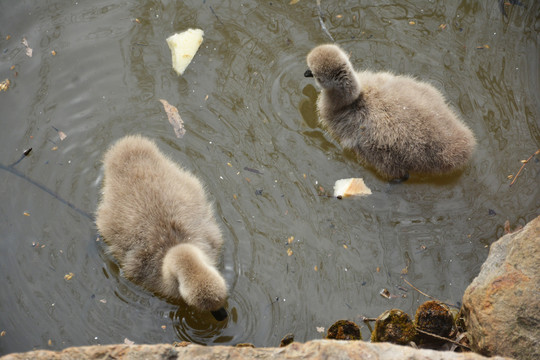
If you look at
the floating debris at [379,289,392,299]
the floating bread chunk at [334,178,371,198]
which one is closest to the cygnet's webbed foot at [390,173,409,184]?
the floating bread chunk at [334,178,371,198]

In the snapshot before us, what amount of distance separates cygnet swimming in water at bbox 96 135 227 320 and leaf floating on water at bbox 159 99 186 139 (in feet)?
1.54

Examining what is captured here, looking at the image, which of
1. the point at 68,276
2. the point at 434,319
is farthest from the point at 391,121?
the point at 68,276

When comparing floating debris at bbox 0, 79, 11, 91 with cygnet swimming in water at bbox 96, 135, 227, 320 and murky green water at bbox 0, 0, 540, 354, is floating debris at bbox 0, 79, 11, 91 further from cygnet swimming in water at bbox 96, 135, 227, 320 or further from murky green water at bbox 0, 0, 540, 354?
cygnet swimming in water at bbox 96, 135, 227, 320

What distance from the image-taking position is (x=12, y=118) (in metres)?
4.64

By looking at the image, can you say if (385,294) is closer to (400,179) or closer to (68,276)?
(400,179)

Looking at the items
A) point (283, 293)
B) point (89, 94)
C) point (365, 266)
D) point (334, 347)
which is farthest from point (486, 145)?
point (89, 94)

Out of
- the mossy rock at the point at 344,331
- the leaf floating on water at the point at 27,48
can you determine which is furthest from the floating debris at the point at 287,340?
the leaf floating on water at the point at 27,48

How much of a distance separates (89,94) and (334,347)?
3.05 m

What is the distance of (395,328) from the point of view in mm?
3631

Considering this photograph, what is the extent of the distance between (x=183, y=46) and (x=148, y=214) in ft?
5.75

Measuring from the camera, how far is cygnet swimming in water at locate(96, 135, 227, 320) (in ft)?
12.5

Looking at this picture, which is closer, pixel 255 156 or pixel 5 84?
pixel 255 156

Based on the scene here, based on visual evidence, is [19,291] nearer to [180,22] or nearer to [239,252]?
[239,252]

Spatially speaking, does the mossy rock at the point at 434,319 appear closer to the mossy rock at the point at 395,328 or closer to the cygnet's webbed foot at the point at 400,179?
the mossy rock at the point at 395,328
